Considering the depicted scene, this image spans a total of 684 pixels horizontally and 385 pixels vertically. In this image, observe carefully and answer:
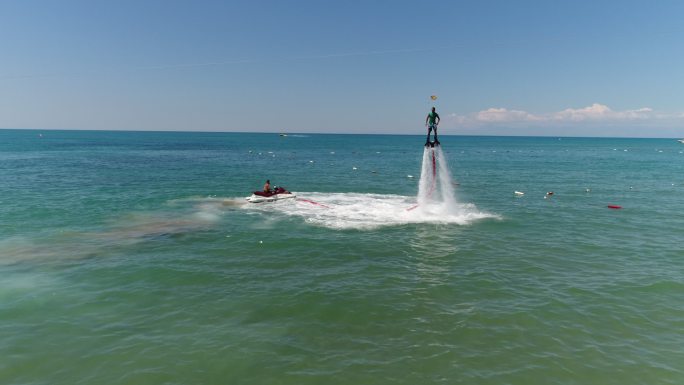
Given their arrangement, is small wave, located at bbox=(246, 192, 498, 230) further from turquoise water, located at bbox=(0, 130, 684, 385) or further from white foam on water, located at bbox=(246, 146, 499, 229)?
turquoise water, located at bbox=(0, 130, 684, 385)

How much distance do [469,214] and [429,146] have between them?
37.1ft

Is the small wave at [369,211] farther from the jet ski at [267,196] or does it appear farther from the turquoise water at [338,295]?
the jet ski at [267,196]

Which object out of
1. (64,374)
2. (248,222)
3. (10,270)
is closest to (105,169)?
(248,222)

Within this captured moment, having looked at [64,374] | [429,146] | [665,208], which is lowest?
[64,374]

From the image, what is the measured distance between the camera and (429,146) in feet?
110

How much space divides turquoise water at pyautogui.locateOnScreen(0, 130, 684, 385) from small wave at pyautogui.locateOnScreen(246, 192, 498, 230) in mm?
416

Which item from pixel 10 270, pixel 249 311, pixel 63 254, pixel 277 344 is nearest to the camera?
pixel 277 344

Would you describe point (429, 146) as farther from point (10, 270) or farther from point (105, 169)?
point (105, 169)

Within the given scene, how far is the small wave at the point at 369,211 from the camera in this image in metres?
37.5

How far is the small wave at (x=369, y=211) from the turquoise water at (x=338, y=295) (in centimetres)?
42

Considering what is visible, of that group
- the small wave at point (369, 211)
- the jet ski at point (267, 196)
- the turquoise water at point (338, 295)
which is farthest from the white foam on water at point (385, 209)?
the jet ski at point (267, 196)

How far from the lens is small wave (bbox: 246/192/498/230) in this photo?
123ft

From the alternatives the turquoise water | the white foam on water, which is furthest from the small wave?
the turquoise water

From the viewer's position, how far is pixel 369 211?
42.4 m
